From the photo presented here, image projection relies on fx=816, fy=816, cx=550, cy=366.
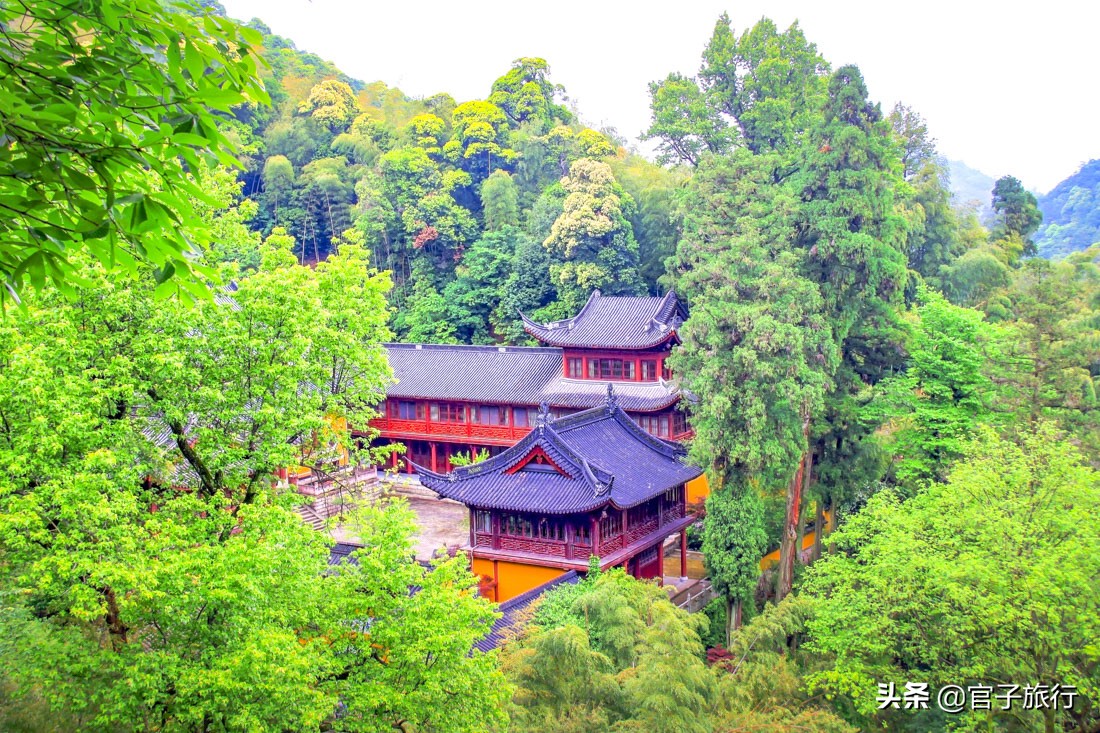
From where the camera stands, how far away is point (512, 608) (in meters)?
14.8

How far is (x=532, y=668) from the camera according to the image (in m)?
10.7

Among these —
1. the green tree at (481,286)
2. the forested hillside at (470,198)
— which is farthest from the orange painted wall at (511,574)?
the green tree at (481,286)

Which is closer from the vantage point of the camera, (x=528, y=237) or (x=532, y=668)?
(x=532, y=668)

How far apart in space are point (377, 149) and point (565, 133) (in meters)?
13.5

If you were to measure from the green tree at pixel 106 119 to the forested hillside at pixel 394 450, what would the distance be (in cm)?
2

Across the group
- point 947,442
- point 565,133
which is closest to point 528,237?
point 565,133

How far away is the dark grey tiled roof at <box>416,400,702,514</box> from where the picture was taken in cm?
1794

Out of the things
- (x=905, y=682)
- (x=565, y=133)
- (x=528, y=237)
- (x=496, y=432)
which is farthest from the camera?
(x=565, y=133)

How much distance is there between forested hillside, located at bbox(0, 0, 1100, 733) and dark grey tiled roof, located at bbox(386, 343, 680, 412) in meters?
7.57

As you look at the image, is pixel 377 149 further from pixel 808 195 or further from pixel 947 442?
pixel 947 442

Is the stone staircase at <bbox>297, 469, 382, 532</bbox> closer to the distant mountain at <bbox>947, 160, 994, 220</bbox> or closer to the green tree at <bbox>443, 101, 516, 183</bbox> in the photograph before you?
the green tree at <bbox>443, 101, 516, 183</bbox>

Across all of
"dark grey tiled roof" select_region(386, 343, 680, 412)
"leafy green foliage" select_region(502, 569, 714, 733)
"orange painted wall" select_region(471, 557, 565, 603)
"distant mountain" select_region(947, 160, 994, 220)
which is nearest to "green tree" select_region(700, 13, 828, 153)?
"dark grey tiled roof" select_region(386, 343, 680, 412)

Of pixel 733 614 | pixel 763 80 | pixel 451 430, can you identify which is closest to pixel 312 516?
pixel 451 430

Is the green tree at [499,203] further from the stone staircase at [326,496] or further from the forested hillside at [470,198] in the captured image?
the stone staircase at [326,496]
